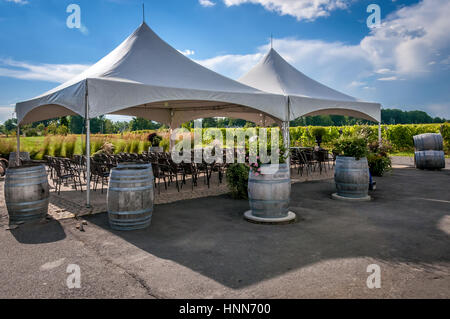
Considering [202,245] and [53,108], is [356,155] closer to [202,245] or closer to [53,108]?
[202,245]

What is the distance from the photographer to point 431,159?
11.1 meters

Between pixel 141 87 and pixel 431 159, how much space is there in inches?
394

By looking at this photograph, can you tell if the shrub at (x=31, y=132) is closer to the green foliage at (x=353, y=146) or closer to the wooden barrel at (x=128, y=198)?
the wooden barrel at (x=128, y=198)

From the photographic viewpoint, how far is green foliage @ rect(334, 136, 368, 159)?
637 centimetres

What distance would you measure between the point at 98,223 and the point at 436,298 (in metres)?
4.38

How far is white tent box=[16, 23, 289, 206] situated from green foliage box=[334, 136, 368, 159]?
7.20ft

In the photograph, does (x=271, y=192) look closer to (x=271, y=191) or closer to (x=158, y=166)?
(x=271, y=191)

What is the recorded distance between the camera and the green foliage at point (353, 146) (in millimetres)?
6371

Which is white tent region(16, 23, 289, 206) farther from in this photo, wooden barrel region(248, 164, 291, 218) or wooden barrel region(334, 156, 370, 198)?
wooden barrel region(248, 164, 291, 218)

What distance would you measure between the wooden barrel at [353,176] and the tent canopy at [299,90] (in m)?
2.54

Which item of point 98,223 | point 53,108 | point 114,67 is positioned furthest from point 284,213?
point 53,108

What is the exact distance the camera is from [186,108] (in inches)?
476

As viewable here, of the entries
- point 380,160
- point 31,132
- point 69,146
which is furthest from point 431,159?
point 31,132

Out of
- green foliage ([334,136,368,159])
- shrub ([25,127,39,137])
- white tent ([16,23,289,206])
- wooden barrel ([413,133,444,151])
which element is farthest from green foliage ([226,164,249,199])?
shrub ([25,127,39,137])
